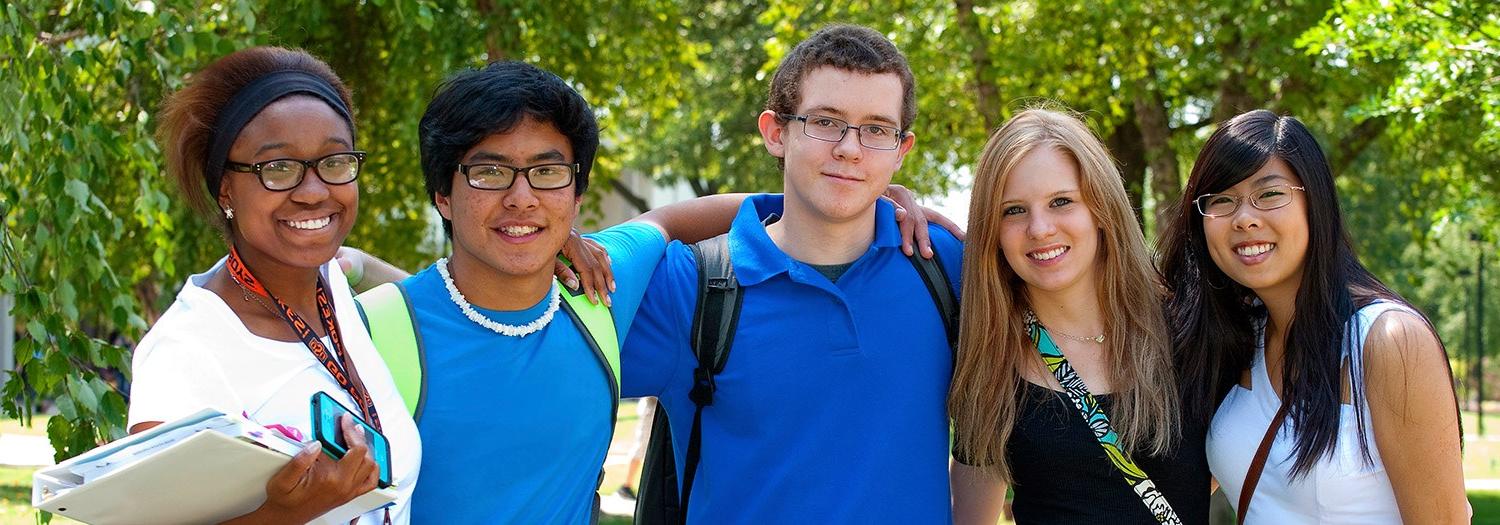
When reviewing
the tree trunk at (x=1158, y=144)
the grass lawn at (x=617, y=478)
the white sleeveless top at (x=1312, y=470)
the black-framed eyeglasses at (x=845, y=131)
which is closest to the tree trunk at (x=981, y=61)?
the tree trunk at (x=1158, y=144)

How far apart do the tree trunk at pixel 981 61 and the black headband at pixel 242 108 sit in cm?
840

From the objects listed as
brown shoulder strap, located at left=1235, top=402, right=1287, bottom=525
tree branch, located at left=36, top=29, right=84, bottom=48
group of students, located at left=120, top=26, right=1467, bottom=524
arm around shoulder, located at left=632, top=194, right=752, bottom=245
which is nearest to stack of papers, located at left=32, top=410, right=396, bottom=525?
group of students, located at left=120, top=26, right=1467, bottom=524

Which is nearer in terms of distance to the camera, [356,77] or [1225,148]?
[1225,148]

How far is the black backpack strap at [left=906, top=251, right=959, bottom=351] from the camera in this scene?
3.47 meters

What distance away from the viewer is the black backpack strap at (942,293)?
3467mm

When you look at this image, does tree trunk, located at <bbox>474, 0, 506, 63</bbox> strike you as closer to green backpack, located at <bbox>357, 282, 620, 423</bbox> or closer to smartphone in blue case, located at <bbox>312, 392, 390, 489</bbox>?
green backpack, located at <bbox>357, 282, 620, 423</bbox>

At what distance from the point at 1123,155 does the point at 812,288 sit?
407 inches

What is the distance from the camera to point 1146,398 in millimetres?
3281

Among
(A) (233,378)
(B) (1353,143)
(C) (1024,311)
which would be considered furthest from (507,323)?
(B) (1353,143)

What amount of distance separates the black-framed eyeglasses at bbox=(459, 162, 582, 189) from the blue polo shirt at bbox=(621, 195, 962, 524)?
0.59 meters

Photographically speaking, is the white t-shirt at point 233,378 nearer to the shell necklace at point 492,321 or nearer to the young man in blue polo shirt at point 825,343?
the shell necklace at point 492,321

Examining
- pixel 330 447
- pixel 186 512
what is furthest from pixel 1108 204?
pixel 186 512

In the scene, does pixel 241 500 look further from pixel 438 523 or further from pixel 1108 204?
pixel 1108 204

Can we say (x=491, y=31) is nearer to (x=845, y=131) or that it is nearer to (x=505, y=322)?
(x=845, y=131)
